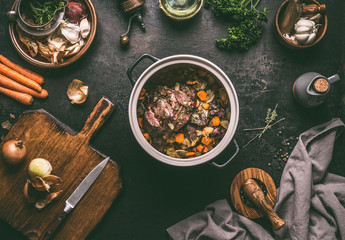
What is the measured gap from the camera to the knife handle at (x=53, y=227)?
175cm

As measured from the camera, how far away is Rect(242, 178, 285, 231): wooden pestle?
1.72 meters

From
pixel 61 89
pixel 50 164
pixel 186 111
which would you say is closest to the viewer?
pixel 186 111

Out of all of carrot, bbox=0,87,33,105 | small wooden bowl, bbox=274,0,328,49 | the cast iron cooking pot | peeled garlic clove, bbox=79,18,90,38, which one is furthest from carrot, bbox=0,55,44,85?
small wooden bowl, bbox=274,0,328,49

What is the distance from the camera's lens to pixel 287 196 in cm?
186

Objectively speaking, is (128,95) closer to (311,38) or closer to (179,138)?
(179,138)

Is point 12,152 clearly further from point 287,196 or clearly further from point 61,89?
point 287,196

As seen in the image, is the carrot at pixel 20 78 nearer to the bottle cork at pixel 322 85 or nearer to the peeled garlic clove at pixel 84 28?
the peeled garlic clove at pixel 84 28

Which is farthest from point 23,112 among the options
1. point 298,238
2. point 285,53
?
point 298,238

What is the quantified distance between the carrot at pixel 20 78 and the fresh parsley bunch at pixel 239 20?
1.29m

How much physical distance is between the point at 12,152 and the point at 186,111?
44.1 inches

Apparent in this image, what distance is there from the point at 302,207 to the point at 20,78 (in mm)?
2100

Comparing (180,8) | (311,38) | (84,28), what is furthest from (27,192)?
(311,38)

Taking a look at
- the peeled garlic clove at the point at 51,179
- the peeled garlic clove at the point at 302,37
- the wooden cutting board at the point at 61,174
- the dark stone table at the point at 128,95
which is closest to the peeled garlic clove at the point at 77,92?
the dark stone table at the point at 128,95

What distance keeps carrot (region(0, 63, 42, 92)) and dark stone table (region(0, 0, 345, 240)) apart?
0.24ft
